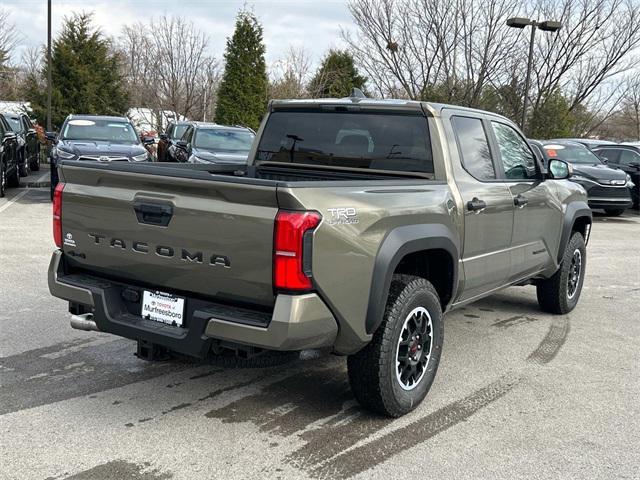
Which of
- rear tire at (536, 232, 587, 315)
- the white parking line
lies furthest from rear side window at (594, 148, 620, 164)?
the white parking line

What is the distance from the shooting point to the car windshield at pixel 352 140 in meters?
4.60

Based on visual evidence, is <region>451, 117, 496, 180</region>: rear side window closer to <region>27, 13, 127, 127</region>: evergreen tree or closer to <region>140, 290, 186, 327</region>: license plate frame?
<region>140, 290, 186, 327</region>: license plate frame

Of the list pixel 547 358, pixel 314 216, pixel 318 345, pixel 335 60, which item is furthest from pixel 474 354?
pixel 335 60

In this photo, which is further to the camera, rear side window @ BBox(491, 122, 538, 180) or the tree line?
the tree line

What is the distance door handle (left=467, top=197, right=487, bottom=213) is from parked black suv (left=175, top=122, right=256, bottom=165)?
8987 millimetres

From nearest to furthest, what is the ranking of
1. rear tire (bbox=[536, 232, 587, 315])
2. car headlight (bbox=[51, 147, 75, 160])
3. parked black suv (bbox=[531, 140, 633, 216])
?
rear tire (bbox=[536, 232, 587, 315]) → car headlight (bbox=[51, 147, 75, 160]) → parked black suv (bbox=[531, 140, 633, 216])

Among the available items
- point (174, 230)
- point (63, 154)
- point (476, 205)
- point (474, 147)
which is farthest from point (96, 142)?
point (174, 230)

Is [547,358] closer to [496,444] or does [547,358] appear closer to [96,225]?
[496,444]

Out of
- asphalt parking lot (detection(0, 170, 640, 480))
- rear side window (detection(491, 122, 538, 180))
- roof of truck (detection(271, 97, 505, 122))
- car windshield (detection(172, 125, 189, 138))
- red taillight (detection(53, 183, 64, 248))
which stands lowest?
asphalt parking lot (detection(0, 170, 640, 480))

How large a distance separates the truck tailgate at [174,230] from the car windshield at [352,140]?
1.67 m

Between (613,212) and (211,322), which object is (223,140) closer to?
(613,212)

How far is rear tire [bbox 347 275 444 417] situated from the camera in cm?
374

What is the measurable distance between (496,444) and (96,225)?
255cm

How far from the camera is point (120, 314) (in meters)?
3.75
